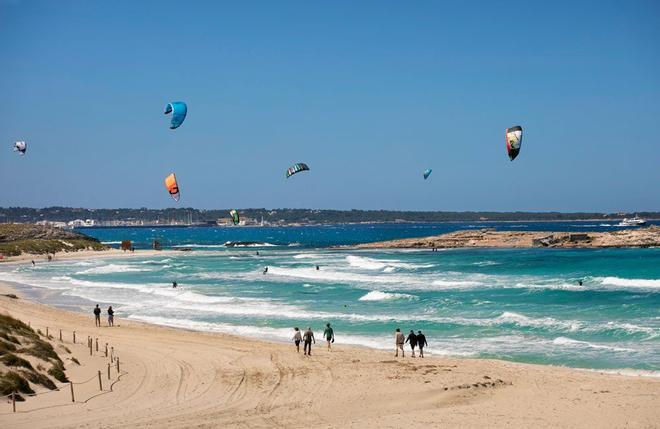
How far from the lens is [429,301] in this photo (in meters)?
26.8

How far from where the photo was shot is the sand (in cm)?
1058

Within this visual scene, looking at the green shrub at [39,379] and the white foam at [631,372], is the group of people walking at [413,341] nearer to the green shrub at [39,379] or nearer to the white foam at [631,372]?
the white foam at [631,372]

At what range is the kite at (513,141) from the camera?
2355 centimetres

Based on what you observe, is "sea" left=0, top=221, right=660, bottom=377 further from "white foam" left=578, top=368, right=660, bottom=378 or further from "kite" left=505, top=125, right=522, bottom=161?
"kite" left=505, top=125, right=522, bottom=161

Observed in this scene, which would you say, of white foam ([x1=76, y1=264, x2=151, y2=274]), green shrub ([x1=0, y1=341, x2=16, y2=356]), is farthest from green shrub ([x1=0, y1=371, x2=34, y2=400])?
white foam ([x1=76, y1=264, x2=151, y2=274])

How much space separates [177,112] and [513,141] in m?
13.3

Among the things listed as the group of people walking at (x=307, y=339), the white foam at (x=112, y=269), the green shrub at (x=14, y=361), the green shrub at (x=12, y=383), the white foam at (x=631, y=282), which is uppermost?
the green shrub at (x=14, y=361)

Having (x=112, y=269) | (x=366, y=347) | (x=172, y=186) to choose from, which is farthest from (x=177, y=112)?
(x=112, y=269)

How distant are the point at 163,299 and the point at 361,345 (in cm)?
1423

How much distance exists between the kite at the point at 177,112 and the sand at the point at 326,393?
1261cm

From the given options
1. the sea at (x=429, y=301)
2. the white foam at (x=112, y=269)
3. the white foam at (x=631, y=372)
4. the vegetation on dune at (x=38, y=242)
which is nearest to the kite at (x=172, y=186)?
the sea at (x=429, y=301)

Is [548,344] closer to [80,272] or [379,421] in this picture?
[379,421]

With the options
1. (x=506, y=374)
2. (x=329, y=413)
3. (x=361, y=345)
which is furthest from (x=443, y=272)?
(x=329, y=413)

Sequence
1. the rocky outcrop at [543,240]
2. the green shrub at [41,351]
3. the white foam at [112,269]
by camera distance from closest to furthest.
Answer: the green shrub at [41,351] < the white foam at [112,269] < the rocky outcrop at [543,240]
